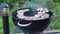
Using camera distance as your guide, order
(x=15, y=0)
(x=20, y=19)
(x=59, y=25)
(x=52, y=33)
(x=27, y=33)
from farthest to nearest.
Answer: (x=15, y=0)
(x=59, y=25)
(x=52, y=33)
(x=27, y=33)
(x=20, y=19)

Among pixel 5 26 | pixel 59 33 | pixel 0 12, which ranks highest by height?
pixel 0 12

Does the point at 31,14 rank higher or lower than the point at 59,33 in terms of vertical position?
higher

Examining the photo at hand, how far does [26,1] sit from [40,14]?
3.30ft

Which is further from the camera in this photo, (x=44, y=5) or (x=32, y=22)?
(x=44, y=5)

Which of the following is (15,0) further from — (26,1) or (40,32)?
(40,32)

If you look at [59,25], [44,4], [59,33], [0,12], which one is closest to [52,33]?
[59,33]

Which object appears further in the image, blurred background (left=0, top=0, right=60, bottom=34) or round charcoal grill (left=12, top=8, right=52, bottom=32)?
blurred background (left=0, top=0, right=60, bottom=34)

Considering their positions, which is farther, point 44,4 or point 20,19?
point 44,4

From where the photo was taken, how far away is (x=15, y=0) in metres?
3.23

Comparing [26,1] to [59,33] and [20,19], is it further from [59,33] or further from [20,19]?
[20,19]

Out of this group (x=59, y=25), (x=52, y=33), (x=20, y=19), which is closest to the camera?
(x=20, y=19)

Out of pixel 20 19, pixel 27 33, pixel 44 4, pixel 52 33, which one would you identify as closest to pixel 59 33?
pixel 52 33

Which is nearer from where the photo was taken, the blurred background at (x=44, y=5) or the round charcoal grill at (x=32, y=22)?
the round charcoal grill at (x=32, y=22)

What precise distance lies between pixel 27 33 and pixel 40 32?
141 millimetres
